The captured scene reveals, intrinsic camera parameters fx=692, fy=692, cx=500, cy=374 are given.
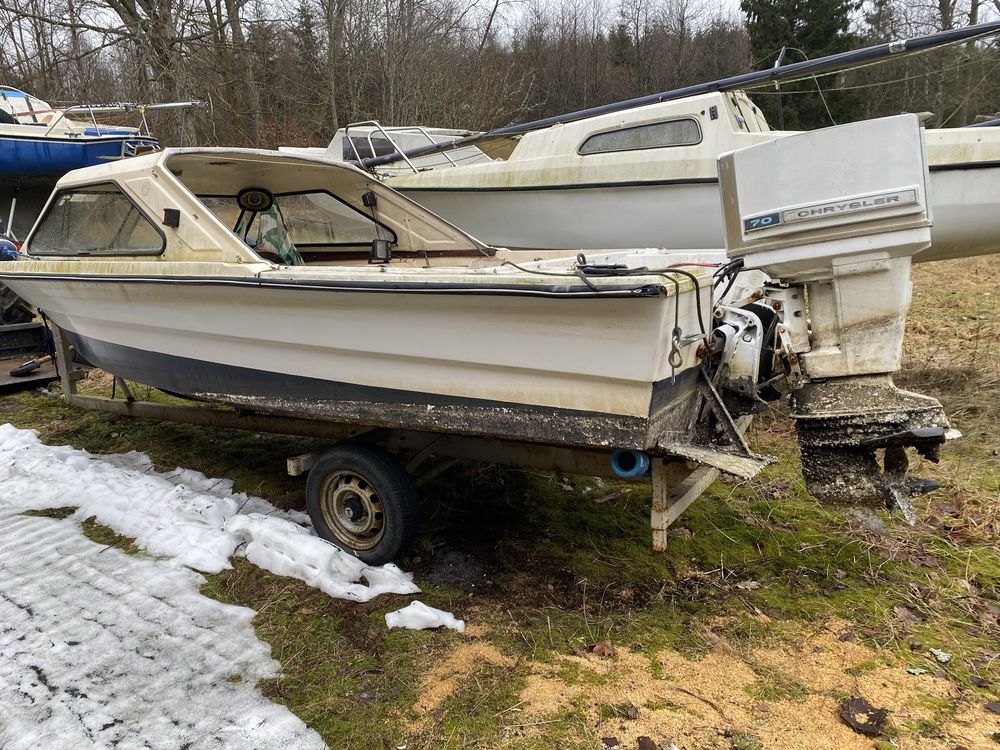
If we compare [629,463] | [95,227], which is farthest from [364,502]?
[95,227]

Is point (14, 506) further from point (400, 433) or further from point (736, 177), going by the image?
point (736, 177)


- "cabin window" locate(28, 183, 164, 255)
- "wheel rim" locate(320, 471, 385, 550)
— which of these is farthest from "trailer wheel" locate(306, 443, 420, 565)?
"cabin window" locate(28, 183, 164, 255)

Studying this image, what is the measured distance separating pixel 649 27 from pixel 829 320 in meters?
31.6

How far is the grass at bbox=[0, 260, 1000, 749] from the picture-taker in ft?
7.67

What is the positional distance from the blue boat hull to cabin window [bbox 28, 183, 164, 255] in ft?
20.7

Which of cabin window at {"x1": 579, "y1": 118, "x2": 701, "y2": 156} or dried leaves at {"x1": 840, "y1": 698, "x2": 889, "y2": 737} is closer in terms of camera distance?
dried leaves at {"x1": 840, "y1": 698, "x2": 889, "y2": 737}

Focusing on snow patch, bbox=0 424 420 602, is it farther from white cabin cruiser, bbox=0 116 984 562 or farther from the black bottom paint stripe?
the black bottom paint stripe

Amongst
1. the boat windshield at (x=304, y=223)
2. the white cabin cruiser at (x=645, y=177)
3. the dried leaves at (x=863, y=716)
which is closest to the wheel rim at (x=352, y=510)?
the boat windshield at (x=304, y=223)

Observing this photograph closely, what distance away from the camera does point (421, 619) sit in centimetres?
283

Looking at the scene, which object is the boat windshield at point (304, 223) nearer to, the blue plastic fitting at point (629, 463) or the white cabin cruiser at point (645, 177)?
the white cabin cruiser at point (645, 177)

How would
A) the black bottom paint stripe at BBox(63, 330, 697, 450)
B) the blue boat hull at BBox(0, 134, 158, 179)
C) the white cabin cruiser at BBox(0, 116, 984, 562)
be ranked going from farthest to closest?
the blue boat hull at BBox(0, 134, 158, 179), the black bottom paint stripe at BBox(63, 330, 697, 450), the white cabin cruiser at BBox(0, 116, 984, 562)

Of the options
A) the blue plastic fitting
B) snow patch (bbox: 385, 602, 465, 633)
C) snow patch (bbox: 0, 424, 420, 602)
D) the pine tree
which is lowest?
snow patch (bbox: 385, 602, 465, 633)

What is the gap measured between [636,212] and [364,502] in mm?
4248

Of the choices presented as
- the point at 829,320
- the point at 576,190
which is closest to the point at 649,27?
the point at 576,190
